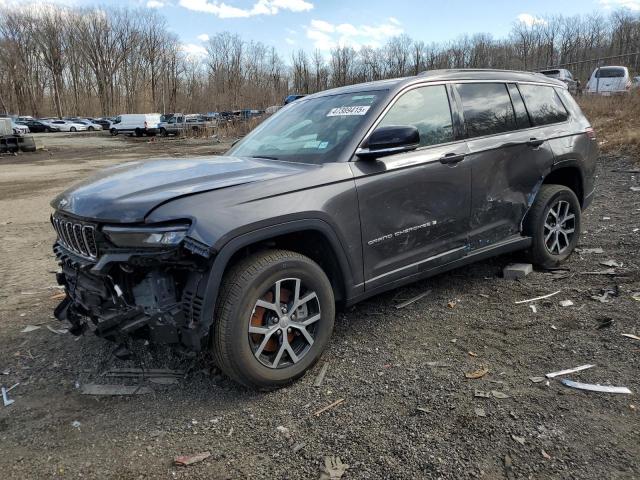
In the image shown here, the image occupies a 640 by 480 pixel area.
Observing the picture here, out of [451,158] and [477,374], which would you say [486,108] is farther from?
[477,374]

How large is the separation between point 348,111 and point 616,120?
1224cm

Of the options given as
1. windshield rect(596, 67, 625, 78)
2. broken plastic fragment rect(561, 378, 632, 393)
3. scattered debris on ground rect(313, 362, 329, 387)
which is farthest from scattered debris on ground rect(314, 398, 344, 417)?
windshield rect(596, 67, 625, 78)

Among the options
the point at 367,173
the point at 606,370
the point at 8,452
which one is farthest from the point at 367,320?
the point at 8,452

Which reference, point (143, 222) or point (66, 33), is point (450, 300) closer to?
point (143, 222)

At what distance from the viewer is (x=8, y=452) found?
2641 millimetres

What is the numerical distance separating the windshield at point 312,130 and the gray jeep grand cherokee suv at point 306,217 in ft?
0.05

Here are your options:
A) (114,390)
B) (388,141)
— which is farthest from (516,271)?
(114,390)

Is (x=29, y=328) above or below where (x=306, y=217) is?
below

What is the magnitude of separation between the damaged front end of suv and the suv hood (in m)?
0.09

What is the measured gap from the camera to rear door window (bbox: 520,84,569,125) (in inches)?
185

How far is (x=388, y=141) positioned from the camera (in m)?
3.28

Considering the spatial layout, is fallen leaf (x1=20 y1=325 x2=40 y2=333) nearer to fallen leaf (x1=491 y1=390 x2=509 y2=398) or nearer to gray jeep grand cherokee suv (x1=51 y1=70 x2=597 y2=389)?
gray jeep grand cherokee suv (x1=51 y1=70 x2=597 y2=389)

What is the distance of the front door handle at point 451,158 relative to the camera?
3.80 metres

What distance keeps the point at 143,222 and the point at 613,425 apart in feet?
8.85
